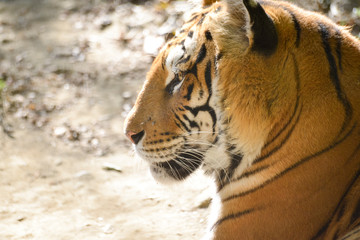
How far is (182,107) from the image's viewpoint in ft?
7.20

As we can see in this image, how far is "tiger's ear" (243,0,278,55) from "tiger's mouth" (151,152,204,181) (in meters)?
0.65

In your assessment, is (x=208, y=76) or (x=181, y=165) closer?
(x=208, y=76)

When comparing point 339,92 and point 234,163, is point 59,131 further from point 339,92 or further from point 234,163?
point 339,92

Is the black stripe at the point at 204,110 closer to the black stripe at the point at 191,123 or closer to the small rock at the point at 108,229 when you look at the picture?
the black stripe at the point at 191,123

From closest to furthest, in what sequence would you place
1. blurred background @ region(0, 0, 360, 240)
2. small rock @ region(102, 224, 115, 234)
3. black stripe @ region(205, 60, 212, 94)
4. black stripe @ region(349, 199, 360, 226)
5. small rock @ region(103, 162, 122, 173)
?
black stripe @ region(349, 199, 360, 226) → black stripe @ region(205, 60, 212, 94) → small rock @ region(102, 224, 115, 234) → blurred background @ region(0, 0, 360, 240) → small rock @ region(103, 162, 122, 173)

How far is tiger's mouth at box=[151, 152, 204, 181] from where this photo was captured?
2330mm

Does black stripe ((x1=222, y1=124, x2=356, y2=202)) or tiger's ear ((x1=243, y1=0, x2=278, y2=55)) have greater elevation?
tiger's ear ((x1=243, y1=0, x2=278, y2=55))

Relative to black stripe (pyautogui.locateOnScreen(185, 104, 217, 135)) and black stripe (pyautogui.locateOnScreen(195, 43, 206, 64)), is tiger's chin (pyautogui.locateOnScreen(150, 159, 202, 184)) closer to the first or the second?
black stripe (pyautogui.locateOnScreen(185, 104, 217, 135))

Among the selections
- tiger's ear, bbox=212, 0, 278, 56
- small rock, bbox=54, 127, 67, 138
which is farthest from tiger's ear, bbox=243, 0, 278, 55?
small rock, bbox=54, 127, 67, 138

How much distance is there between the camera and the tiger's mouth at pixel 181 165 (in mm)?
2330

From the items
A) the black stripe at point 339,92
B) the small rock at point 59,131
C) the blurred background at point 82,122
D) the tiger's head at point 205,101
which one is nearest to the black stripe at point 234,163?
Answer: the tiger's head at point 205,101

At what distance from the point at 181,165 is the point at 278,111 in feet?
2.06

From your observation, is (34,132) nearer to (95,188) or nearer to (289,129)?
(95,188)

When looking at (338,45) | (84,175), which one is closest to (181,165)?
(338,45)
